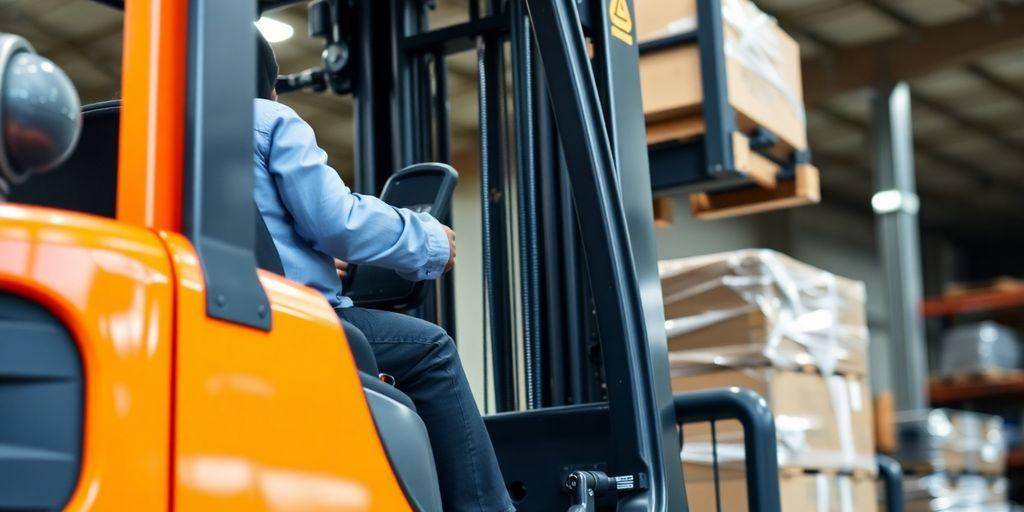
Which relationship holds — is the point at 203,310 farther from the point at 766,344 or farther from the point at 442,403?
the point at 766,344

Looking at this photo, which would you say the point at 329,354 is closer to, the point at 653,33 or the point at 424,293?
the point at 424,293

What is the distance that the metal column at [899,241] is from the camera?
10.1 m

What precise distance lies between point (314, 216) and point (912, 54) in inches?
397

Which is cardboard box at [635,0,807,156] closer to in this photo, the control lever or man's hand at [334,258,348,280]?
man's hand at [334,258,348,280]

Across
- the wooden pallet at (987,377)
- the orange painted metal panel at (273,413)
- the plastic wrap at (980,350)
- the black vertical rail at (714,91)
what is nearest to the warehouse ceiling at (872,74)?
the black vertical rail at (714,91)

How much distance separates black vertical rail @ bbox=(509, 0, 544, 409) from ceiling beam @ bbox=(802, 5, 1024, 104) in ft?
28.6

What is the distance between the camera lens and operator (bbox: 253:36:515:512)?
1.71 m

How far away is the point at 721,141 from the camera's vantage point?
327 centimetres

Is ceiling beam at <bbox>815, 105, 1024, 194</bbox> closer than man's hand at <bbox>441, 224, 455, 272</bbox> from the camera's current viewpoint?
No

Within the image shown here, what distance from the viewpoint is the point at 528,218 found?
269 cm

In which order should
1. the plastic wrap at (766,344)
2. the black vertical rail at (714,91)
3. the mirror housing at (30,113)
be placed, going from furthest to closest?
the plastic wrap at (766,344), the black vertical rail at (714,91), the mirror housing at (30,113)

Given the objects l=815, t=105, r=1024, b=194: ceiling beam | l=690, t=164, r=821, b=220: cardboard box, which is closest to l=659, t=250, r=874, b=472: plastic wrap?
l=690, t=164, r=821, b=220: cardboard box

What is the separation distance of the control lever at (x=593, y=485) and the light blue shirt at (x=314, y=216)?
469mm

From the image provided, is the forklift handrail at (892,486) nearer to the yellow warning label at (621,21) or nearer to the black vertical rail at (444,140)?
the black vertical rail at (444,140)
